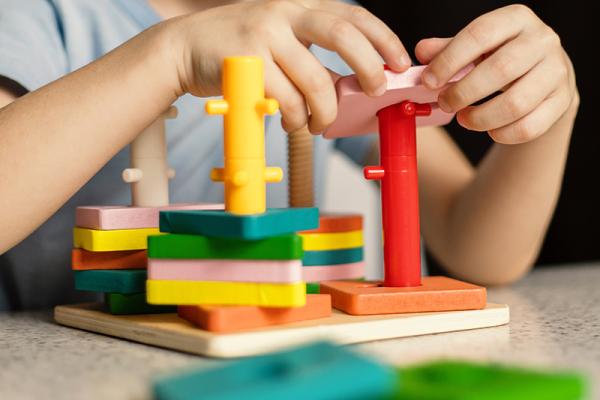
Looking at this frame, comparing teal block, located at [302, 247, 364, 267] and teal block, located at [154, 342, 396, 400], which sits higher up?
teal block, located at [302, 247, 364, 267]

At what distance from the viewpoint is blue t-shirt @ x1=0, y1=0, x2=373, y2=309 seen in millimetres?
893

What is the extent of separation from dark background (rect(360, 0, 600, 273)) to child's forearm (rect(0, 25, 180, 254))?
90cm

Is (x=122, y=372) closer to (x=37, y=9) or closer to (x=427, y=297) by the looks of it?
(x=427, y=297)

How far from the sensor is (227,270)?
53cm

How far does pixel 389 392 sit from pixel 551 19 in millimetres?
1254

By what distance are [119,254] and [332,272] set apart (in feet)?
0.61

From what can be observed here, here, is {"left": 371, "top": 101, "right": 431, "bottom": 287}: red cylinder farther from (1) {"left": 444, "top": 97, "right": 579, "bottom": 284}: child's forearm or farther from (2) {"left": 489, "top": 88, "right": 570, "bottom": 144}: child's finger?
(1) {"left": 444, "top": 97, "right": 579, "bottom": 284}: child's forearm

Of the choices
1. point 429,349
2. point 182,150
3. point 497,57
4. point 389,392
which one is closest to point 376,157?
point 182,150

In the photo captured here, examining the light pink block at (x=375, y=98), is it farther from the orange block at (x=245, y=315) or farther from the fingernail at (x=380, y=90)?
the orange block at (x=245, y=315)

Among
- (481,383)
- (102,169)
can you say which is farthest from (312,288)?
(102,169)

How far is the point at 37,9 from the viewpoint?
912 millimetres

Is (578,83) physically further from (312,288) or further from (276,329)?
(276,329)

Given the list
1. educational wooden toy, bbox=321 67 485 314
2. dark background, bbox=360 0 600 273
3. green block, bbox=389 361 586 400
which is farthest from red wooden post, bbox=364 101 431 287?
dark background, bbox=360 0 600 273

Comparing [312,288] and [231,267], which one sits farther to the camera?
[312,288]
